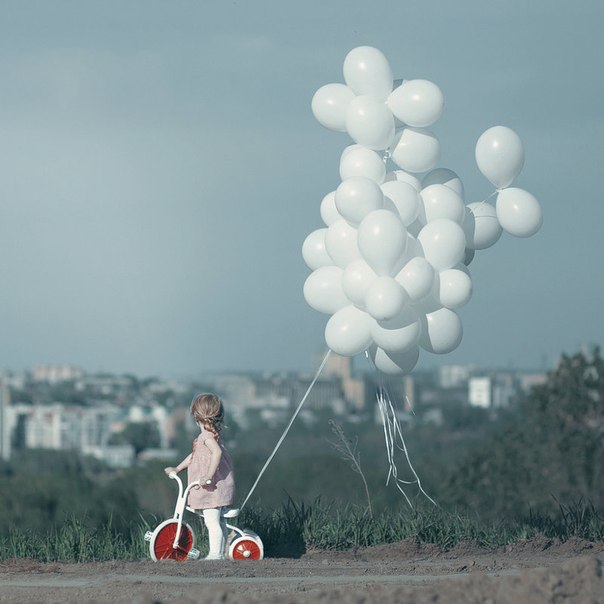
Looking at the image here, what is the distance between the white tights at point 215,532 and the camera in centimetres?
846

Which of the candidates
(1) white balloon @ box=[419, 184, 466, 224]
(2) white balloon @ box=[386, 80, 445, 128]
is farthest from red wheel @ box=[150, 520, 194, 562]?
(2) white balloon @ box=[386, 80, 445, 128]

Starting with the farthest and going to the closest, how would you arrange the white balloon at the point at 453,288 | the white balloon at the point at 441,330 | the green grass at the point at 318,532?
the white balloon at the point at 441,330, the white balloon at the point at 453,288, the green grass at the point at 318,532

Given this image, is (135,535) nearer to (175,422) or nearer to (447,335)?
(447,335)

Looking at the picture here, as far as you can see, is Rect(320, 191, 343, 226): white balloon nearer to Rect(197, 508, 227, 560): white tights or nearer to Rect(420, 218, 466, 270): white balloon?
Rect(420, 218, 466, 270): white balloon

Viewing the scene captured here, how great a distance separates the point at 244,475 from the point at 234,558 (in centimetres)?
5596

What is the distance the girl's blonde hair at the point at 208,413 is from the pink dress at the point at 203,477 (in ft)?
0.17

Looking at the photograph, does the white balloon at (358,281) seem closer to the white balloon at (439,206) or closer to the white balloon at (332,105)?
the white balloon at (439,206)

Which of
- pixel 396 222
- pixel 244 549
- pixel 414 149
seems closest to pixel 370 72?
pixel 414 149

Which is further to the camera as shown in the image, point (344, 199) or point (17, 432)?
point (17, 432)

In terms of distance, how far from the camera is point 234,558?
8492 mm

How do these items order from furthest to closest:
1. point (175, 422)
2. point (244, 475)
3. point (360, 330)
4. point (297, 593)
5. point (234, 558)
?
point (175, 422) → point (244, 475) → point (360, 330) → point (234, 558) → point (297, 593)

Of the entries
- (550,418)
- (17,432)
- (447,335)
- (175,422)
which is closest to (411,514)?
(447,335)

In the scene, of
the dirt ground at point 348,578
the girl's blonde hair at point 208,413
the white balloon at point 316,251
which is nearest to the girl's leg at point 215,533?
the dirt ground at point 348,578

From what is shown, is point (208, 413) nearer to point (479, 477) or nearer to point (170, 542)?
point (170, 542)
